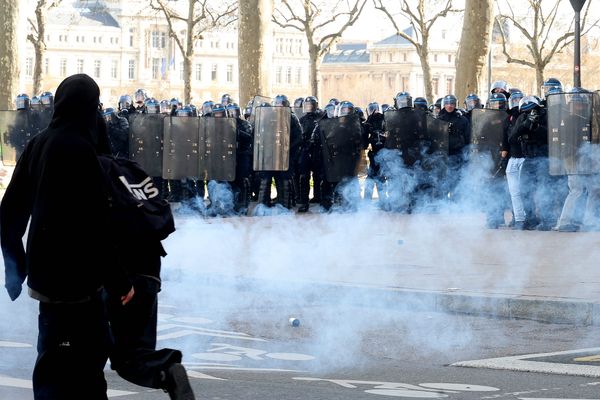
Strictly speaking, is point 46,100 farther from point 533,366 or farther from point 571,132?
point 533,366

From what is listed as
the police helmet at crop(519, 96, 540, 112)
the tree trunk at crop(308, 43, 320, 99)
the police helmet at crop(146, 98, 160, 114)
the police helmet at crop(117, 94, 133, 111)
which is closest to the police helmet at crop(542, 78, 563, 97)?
the police helmet at crop(519, 96, 540, 112)

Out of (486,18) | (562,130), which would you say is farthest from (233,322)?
(486,18)

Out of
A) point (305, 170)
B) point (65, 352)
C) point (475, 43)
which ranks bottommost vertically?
point (65, 352)

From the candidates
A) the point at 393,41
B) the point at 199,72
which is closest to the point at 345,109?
the point at 199,72

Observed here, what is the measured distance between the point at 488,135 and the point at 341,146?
11.5 ft

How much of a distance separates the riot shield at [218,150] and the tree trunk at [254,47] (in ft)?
19.2

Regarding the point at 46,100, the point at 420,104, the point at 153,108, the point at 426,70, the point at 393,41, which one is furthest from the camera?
the point at 393,41

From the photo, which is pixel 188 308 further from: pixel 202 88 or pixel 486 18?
pixel 202 88

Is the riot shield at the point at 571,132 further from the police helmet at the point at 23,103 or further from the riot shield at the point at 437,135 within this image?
the police helmet at the point at 23,103

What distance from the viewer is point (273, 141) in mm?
21875

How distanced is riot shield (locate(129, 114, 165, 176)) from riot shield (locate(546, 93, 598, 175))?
312 inches

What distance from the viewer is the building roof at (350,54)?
17841 centimetres

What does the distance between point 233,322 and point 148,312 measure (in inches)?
172

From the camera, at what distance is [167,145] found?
22.7 m
